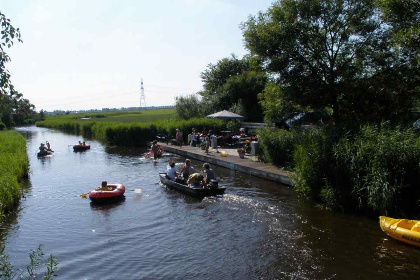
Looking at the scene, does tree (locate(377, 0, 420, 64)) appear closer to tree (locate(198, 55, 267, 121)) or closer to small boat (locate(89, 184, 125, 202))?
small boat (locate(89, 184, 125, 202))

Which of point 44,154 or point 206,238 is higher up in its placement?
point 44,154

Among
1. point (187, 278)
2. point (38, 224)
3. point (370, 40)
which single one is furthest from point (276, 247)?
point (370, 40)

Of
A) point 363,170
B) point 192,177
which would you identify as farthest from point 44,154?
point 363,170

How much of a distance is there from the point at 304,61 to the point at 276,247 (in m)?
10.6

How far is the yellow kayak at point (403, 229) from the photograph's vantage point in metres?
9.29

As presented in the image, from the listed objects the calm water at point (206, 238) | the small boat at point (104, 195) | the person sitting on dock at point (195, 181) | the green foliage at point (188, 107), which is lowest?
the calm water at point (206, 238)

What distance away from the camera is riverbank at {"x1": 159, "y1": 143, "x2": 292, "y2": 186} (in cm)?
1717

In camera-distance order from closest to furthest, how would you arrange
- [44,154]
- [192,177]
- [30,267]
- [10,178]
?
[30,267] → [10,178] → [192,177] → [44,154]

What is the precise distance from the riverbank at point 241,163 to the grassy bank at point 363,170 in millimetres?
2297

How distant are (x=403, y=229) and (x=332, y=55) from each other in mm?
10335

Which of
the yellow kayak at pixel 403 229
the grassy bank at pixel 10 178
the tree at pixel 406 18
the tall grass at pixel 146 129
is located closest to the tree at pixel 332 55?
the tree at pixel 406 18

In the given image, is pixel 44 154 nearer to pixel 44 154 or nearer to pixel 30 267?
pixel 44 154

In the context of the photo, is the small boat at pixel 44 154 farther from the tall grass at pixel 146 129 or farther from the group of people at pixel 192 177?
the group of people at pixel 192 177

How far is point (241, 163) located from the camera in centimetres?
2053
